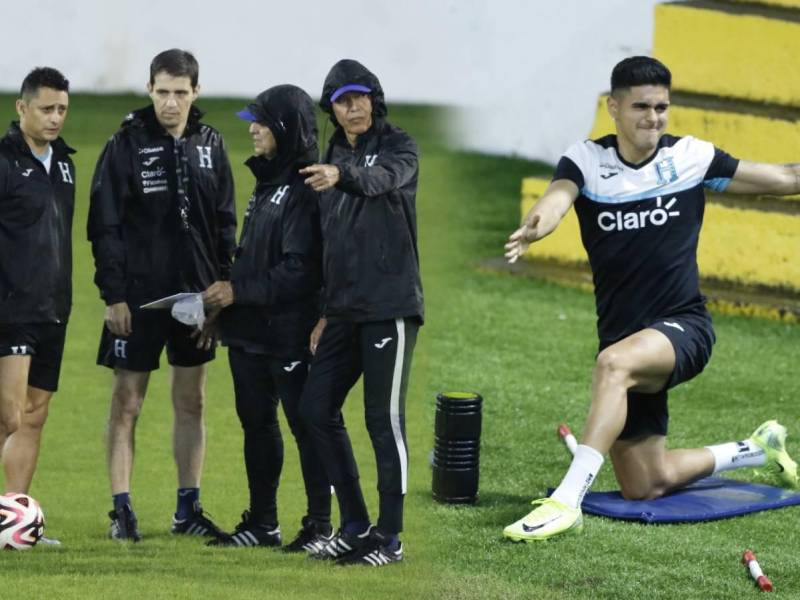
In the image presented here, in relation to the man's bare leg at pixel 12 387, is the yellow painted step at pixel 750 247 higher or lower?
higher

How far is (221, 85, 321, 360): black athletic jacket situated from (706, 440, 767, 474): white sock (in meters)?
1.73

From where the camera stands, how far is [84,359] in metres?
10.3

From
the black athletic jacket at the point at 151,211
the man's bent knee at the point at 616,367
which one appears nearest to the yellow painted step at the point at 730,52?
the black athletic jacket at the point at 151,211

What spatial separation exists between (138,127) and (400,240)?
4.47 feet

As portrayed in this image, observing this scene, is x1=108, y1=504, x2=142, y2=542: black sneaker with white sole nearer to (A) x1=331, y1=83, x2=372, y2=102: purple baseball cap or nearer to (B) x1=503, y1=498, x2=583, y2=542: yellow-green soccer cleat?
(B) x1=503, y1=498, x2=583, y2=542: yellow-green soccer cleat

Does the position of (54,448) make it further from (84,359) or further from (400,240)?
(400,240)

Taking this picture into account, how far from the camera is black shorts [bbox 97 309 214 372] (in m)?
6.70

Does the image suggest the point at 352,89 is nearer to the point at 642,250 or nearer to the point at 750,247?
the point at 642,250

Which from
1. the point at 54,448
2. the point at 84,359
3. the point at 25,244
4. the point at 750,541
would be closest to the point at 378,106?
the point at 25,244

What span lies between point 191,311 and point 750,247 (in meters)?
4.95

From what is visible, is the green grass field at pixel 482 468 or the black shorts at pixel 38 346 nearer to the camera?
the green grass field at pixel 482 468

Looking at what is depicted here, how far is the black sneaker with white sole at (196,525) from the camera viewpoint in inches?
266

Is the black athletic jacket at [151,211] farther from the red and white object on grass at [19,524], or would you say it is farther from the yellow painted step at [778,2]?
the yellow painted step at [778,2]

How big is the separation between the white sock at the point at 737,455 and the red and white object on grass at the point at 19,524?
264cm
